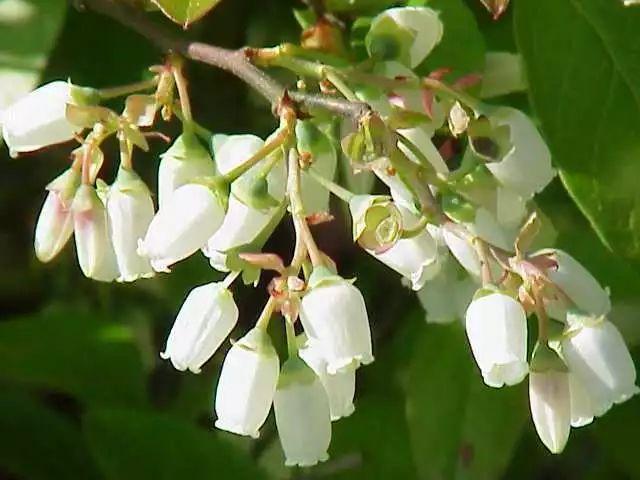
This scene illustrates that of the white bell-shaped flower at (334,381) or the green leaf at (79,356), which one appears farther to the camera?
the green leaf at (79,356)

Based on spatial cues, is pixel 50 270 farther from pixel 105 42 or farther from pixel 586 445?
pixel 586 445

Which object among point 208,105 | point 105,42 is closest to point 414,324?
point 208,105

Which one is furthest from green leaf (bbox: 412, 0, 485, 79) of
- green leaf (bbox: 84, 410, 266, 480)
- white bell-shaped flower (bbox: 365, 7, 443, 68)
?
green leaf (bbox: 84, 410, 266, 480)

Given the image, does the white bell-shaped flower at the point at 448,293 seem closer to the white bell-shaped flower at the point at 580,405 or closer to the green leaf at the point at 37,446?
the white bell-shaped flower at the point at 580,405

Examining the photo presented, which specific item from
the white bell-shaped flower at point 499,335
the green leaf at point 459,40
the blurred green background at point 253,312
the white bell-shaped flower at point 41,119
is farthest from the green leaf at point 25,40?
the white bell-shaped flower at point 499,335

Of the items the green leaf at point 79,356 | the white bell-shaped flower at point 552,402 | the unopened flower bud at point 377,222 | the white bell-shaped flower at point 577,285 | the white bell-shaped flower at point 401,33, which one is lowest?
the green leaf at point 79,356

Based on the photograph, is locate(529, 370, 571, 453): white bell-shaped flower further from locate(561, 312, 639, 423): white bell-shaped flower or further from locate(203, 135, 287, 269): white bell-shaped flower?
locate(203, 135, 287, 269): white bell-shaped flower

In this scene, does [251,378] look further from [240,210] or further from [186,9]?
[186,9]
